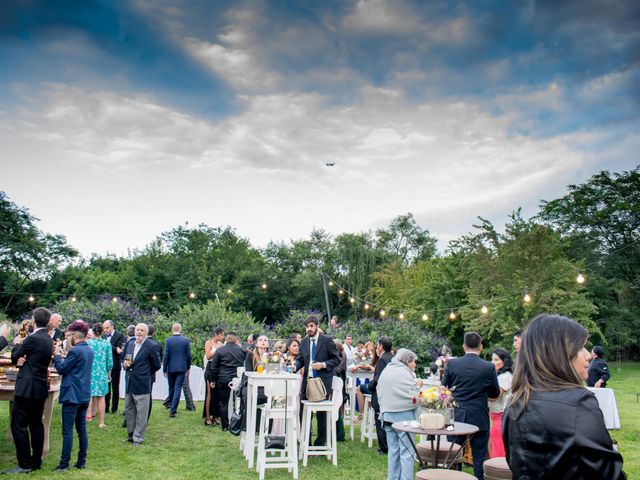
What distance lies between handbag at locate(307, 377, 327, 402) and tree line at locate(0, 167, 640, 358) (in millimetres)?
17687

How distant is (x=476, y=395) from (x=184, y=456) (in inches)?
190

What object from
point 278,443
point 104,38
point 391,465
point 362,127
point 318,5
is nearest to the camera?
point 391,465

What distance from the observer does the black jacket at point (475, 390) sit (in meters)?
6.37

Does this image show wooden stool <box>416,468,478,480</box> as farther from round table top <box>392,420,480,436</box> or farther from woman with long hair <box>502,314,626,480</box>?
woman with long hair <box>502,314,626,480</box>

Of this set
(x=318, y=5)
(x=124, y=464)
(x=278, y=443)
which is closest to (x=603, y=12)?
(x=318, y=5)

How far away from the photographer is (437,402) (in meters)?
5.83

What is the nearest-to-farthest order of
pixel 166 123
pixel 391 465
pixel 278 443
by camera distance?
pixel 391 465
pixel 278 443
pixel 166 123

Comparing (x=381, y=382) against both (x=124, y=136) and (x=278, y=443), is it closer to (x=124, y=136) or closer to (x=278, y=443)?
(x=278, y=443)

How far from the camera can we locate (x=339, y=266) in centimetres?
4578

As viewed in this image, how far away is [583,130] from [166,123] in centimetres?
1573

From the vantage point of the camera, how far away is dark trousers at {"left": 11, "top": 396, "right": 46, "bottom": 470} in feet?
22.3

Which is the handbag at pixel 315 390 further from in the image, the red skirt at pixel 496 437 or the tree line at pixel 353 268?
the tree line at pixel 353 268

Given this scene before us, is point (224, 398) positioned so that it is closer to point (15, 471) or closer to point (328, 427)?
point (328, 427)

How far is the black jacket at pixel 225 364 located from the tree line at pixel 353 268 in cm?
1596
